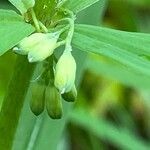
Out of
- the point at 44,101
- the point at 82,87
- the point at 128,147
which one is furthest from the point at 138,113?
the point at 44,101

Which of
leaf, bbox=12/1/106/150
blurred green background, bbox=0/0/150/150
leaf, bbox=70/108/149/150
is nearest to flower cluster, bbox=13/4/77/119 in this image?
leaf, bbox=12/1/106/150

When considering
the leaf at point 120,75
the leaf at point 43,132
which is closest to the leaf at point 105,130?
the leaf at point 120,75

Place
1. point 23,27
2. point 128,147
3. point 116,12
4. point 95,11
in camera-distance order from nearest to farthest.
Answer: point 23,27 → point 95,11 → point 128,147 → point 116,12

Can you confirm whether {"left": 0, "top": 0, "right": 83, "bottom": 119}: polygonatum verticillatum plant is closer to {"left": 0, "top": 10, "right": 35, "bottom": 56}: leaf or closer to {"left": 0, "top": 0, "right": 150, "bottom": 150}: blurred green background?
{"left": 0, "top": 10, "right": 35, "bottom": 56}: leaf

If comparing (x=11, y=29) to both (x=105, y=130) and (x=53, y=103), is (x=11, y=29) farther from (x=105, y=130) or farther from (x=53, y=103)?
(x=105, y=130)

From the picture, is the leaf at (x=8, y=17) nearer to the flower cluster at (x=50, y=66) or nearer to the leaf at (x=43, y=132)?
the flower cluster at (x=50, y=66)

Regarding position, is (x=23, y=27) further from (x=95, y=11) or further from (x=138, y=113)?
(x=138, y=113)
